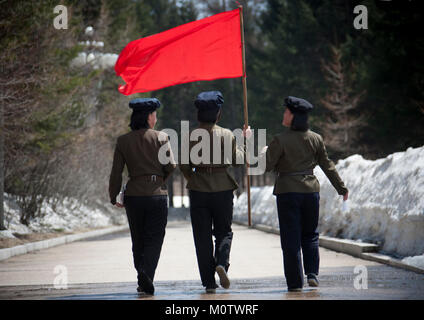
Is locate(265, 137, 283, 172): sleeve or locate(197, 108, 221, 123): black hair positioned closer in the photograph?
locate(265, 137, 283, 172): sleeve

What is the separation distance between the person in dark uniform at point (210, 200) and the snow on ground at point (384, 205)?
1.92 meters

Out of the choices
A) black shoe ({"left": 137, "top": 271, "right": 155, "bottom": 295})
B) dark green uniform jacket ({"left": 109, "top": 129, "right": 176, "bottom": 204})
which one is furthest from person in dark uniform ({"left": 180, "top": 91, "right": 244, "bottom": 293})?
black shoe ({"left": 137, "top": 271, "right": 155, "bottom": 295})

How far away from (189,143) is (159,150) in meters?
0.36

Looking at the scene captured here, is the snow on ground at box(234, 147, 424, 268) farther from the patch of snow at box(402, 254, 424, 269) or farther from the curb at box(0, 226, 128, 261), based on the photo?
the curb at box(0, 226, 128, 261)

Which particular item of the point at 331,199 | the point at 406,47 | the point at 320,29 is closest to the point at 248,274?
the point at 331,199

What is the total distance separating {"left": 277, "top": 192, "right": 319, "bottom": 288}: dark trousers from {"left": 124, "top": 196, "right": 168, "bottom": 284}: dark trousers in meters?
1.34

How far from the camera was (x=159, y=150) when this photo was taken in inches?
340

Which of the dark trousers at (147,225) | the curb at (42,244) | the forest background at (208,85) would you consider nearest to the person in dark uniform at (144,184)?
the dark trousers at (147,225)

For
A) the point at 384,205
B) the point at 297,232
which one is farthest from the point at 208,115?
the point at 384,205

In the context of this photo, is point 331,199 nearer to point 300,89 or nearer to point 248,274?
point 248,274

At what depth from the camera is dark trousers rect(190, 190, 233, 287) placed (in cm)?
842

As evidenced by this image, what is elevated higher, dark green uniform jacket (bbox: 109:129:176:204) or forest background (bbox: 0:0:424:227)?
forest background (bbox: 0:0:424:227)

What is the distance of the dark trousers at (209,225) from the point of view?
8.42 metres

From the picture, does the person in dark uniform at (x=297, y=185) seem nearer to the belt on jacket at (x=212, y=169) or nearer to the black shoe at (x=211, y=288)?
the belt on jacket at (x=212, y=169)
